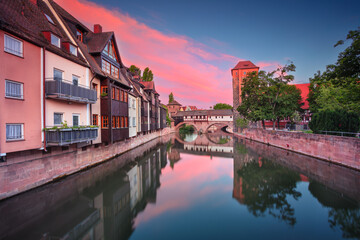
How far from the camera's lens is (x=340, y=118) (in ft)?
60.3

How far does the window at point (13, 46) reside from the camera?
369 inches

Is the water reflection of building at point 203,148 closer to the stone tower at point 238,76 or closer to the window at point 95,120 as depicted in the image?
the window at point 95,120

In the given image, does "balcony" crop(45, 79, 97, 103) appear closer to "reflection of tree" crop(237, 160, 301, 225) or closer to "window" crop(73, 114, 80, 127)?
"window" crop(73, 114, 80, 127)

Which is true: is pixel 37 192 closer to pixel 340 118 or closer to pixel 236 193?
pixel 236 193

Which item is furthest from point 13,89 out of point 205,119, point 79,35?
point 205,119

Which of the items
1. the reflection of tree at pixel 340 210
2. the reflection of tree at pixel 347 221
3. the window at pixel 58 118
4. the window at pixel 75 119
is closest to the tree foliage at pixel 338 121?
the reflection of tree at pixel 340 210

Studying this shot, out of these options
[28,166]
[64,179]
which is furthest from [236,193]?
[28,166]

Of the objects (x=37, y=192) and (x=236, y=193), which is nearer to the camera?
(x=37, y=192)

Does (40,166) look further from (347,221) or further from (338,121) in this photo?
(338,121)

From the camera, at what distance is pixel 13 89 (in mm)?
9727

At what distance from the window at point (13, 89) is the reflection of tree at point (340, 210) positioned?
16516 millimetres

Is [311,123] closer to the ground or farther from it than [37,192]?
farther from it

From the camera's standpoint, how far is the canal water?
7.90 m

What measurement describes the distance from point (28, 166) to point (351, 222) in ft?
54.2
